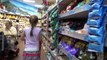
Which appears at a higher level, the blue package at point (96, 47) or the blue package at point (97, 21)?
the blue package at point (97, 21)

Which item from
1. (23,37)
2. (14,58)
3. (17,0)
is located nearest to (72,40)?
(23,37)

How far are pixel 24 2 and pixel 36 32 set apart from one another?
15510 millimetres

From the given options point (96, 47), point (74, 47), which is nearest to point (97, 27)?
point (96, 47)

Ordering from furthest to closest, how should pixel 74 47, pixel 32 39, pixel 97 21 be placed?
1. pixel 32 39
2. pixel 74 47
3. pixel 97 21

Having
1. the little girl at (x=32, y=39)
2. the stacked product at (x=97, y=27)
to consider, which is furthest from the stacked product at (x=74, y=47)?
the stacked product at (x=97, y=27)

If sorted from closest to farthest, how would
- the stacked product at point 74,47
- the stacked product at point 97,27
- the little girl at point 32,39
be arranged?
1. the stacked product at point 97,27
2. the stacked product at point 74,47
3. the little girl at point 32,39

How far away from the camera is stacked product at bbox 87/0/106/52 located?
1.65 meters

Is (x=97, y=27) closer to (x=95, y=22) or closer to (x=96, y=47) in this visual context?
(x=95, y=22)

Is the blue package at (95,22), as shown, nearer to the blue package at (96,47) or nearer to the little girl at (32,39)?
the blue package at (96,47)

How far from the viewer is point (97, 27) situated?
1.70m

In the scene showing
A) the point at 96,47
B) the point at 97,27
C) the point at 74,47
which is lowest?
the point at 74,47

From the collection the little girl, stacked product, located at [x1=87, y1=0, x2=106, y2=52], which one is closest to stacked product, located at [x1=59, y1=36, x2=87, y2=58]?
the little girl

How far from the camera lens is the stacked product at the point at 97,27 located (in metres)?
1.65

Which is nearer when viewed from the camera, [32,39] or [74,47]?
[74,47]
